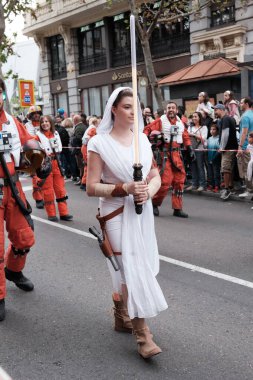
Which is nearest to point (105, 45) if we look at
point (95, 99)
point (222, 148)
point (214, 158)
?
point (95, 99)

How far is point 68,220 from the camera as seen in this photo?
783 centimetres

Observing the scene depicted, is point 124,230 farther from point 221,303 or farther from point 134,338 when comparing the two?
Answer: point 221,303

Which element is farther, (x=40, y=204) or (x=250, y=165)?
(x=40, y=204)

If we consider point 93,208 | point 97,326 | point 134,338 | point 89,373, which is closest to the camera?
point 89,373

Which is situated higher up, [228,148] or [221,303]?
[228,148]

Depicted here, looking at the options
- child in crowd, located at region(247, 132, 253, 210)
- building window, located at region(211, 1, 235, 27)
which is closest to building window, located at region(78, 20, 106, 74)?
building window, located at region(211, 1, 235, 27)

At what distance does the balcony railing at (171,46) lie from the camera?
19.3m

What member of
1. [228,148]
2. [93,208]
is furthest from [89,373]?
[228,148]

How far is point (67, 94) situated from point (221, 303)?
80.2 ft

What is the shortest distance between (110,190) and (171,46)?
18236 mm

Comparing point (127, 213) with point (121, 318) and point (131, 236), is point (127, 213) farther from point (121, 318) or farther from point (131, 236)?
point (121, 318)

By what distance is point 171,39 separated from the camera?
20.0 metres

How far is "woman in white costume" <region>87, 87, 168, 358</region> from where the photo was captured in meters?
3.05

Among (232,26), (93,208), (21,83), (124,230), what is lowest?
(93,208)
